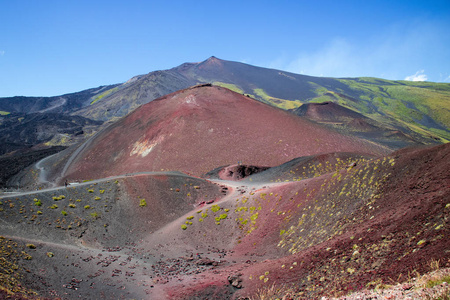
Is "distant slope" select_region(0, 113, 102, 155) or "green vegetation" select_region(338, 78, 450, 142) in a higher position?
"green vegetation" select_region(338, 78, 450, 142)

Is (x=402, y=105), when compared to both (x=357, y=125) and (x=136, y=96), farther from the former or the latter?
(x=136, y=96)

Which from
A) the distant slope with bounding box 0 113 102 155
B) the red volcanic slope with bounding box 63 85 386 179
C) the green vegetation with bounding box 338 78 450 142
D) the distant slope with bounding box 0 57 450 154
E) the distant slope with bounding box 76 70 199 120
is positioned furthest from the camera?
the distant slope with bounding box 76 70 199 120

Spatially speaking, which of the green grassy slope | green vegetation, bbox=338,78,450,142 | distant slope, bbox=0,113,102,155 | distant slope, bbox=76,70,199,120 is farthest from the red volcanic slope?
distant slope, bbox=76,70,199,120

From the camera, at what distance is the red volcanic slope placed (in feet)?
140

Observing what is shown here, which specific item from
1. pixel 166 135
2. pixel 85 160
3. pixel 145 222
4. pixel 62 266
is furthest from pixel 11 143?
pixel 62 266

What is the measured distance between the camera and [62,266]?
43.7 feet

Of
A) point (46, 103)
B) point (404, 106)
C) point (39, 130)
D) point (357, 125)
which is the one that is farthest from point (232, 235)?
point (46, 103)

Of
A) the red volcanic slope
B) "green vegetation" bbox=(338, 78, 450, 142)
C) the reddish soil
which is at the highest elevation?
"green vegetation" bbox=(338, 78, 450, 142)

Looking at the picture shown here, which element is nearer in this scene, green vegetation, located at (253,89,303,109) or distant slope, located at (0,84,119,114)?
green vegetation, located at (253,89,303,109)

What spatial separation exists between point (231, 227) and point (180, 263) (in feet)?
17.6

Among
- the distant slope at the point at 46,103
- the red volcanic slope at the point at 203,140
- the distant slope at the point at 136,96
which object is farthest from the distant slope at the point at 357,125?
the distant slope at the point at 46,103

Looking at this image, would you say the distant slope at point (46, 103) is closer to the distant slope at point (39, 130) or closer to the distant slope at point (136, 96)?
the distant slope at point (136, 96)

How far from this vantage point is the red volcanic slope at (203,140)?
42.8 metres

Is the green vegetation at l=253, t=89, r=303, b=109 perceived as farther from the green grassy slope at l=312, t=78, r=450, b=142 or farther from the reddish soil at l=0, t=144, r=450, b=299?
the reddish soil at l=0, t=144, r=450, b=299
